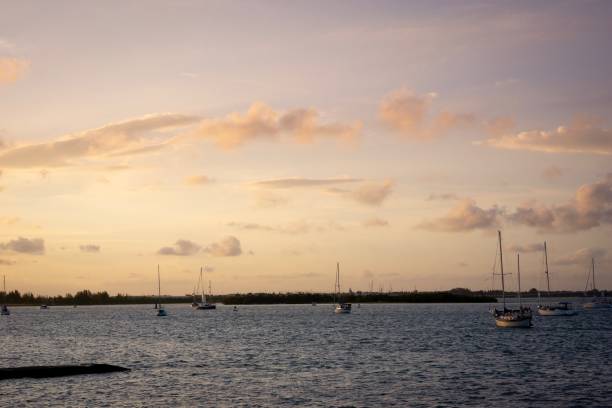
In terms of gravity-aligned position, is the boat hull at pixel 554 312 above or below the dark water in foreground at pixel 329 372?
below

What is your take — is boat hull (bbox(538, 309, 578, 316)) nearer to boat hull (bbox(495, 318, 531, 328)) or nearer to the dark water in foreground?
boat hull (bbox(495, 318, 531, 328))

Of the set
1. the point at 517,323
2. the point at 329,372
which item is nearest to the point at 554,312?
the point at 517,323

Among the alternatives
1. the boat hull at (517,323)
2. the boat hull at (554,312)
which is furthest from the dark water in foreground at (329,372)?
the boat hull at (554,312)

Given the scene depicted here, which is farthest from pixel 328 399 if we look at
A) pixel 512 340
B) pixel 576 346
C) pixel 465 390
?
pixel 512 340

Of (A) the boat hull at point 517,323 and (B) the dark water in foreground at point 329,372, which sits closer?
(B) the dark water in foreground at point 329,372

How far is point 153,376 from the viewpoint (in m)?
61.0

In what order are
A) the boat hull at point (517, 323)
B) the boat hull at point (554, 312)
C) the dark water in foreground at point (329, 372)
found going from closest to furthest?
the dark water in foreground at point (329, 372) → the boat hull at point (517, 323) → the boat hull at point (554, 312)

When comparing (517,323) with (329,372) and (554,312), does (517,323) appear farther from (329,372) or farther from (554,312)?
(329,372)

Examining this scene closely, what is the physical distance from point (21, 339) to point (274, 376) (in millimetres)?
72389

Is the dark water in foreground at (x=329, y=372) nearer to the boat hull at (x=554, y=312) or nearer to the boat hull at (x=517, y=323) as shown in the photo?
the boat hull at (x=517, y=323)

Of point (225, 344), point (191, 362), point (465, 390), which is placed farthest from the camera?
point (225, 344)

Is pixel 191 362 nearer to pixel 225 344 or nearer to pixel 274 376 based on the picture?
pixel 274 376

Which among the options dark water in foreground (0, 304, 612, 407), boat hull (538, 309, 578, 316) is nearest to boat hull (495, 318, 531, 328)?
dark water in foreground (0, 304, 612, 407)

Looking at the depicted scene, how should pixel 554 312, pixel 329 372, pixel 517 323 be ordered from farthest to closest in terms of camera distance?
pixel 554 312, pixel 517 323, pixel 329 372
